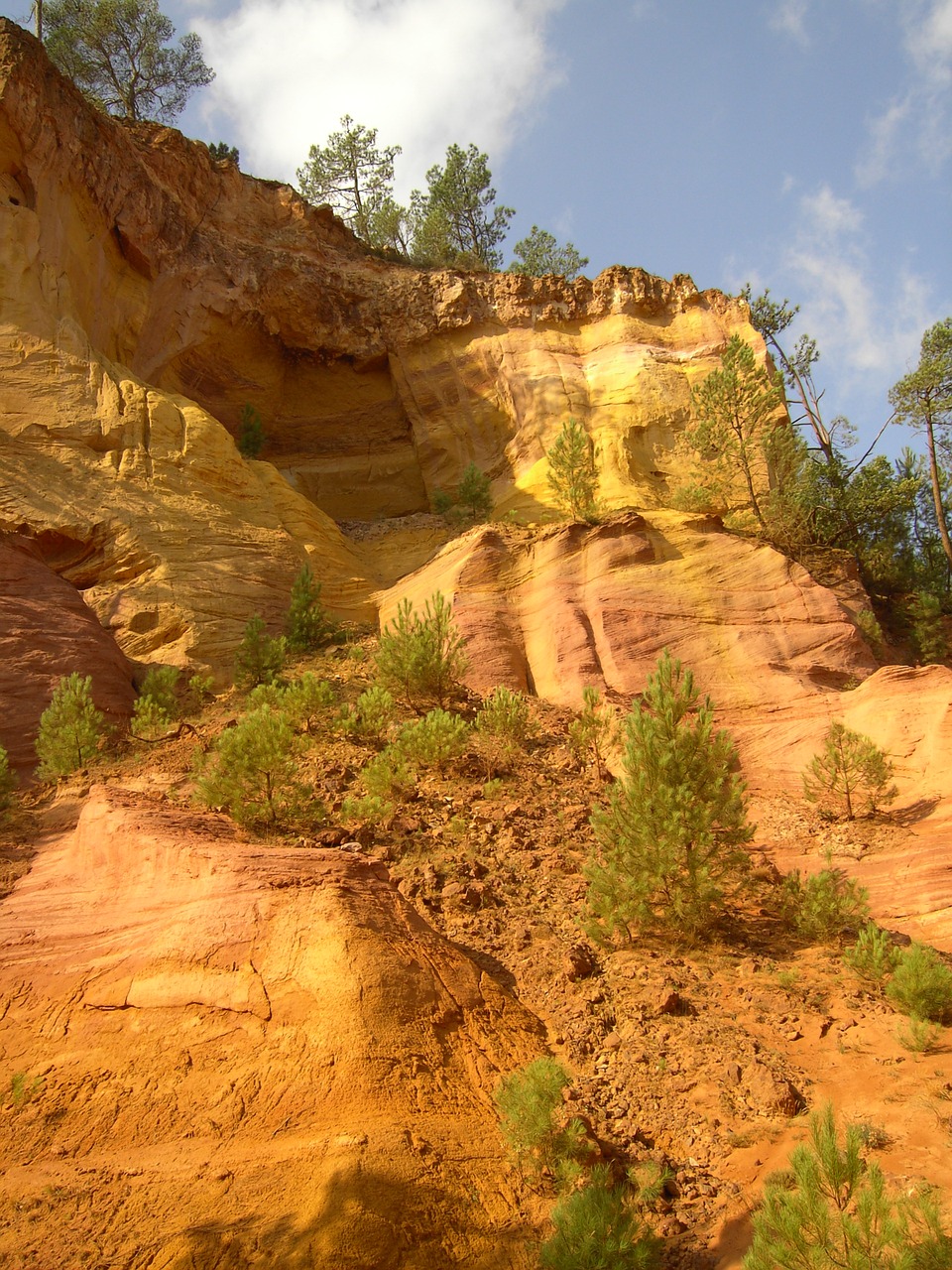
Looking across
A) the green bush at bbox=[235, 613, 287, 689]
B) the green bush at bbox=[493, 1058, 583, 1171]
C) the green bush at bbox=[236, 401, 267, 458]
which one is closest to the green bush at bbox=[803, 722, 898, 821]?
the green bush at bbox=[493, 1058, 583, 1171]

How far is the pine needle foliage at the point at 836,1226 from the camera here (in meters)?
4.52

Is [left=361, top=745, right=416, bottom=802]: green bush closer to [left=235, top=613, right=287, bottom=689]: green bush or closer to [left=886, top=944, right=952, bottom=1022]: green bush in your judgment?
[left=235, top=613, right=287, bottom=689]: green bush

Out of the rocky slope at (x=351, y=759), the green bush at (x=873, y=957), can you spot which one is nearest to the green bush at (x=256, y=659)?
the rocky slope at (x=351, y=759)

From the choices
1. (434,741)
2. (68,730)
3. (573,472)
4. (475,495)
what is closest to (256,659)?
(68,730)

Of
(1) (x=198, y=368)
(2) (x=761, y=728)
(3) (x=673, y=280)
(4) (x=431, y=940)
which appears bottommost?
(4) (x=431, y=940)

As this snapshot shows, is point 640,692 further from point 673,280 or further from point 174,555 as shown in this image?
point 673,280

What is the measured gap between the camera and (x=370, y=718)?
1373 centimetres

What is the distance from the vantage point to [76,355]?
1953 cm

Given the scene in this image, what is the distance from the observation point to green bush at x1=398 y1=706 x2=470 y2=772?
499 inches

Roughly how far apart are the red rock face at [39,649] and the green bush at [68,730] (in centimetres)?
38

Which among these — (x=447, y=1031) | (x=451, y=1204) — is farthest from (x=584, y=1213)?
(x=447, y=1031)

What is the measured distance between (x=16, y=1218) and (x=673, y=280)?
28795mm

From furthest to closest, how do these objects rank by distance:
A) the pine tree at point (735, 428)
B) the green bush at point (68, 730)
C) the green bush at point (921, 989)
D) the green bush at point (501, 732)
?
the pine tree at point (735, 428)
the green bush at point (501, 732)
the green bush at point (68, 730)
the green bush at point (921, 989)

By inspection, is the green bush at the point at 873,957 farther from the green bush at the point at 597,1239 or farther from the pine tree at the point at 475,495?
the pine tree at the point at 475,495
